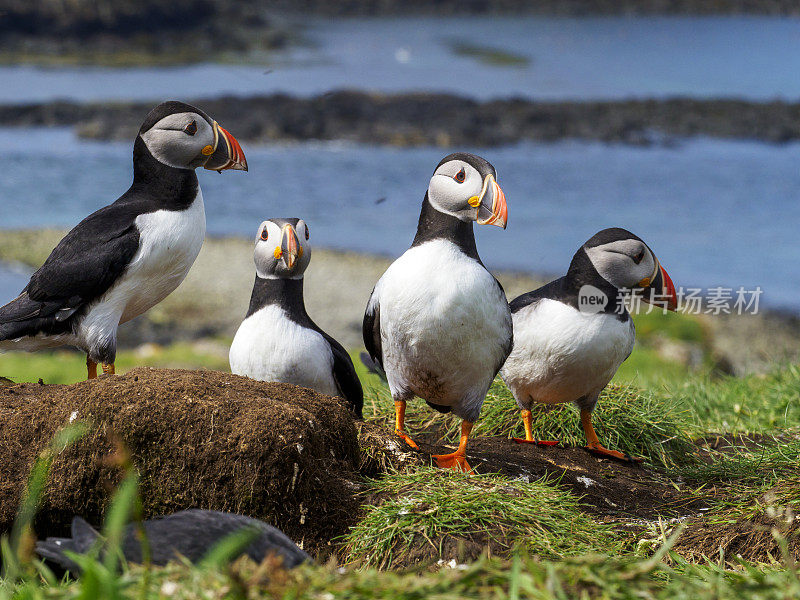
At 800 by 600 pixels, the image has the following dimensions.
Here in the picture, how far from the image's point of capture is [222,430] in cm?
418

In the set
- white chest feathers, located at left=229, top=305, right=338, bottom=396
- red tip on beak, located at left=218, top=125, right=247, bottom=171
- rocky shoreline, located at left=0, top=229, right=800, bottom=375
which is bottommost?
rocky shoreline, located at left=0, top=229, right=800, bottom=375

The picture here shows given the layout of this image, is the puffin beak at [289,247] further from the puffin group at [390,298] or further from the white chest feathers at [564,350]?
the white chest feathers at [564,350]

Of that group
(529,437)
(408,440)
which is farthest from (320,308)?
(408,440)

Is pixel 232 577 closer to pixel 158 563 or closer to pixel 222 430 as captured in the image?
pixel 158 563

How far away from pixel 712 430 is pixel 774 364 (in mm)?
1937

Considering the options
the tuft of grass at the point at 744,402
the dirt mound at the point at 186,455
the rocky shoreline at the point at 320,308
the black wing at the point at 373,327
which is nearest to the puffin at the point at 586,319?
the black wing at the point at 373,327

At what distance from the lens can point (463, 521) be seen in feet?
13.8

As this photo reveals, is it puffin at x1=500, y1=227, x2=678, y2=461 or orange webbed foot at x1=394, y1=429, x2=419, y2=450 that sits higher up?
puffin at x1=500, y1=227, x2=678, y2=461

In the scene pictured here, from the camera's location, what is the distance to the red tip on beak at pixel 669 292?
5.96 m

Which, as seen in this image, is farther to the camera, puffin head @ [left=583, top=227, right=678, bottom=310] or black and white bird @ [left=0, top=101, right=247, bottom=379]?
puffin head @ [left=583, top=227, right=678, bottom=310]

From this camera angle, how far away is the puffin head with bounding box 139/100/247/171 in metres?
5.61

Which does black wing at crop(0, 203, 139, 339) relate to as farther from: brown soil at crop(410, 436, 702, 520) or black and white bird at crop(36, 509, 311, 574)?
black and white bird at crop(36, 509, 311, 574)

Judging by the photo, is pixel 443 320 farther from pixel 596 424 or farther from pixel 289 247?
pixel 596 424

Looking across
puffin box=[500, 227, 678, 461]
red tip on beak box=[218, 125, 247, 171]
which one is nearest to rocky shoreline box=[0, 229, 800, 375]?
puffin box=[500, 227, 678, 461]
